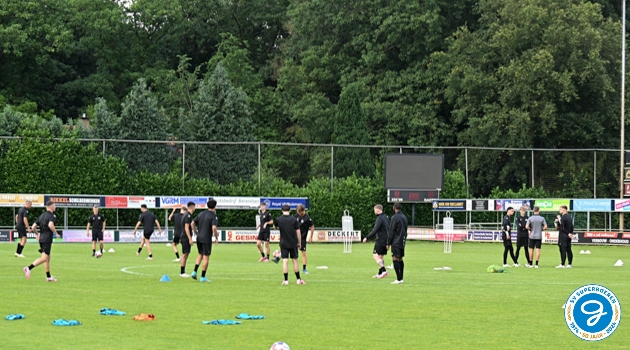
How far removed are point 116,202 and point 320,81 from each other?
27.7m

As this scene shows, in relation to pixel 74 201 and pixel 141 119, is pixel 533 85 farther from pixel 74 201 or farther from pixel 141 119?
pixel 74 201

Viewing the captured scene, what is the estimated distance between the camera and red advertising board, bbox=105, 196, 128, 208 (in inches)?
2117

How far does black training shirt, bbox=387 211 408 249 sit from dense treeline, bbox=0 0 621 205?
35533 millimetres

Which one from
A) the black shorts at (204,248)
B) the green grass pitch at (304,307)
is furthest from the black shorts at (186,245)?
the black shorts at (204,248)

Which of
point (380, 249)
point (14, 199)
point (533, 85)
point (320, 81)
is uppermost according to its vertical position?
point (320, 81)

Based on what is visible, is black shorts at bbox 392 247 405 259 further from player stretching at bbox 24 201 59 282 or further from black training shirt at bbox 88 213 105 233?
black training shirt at bbox 88 213 105 233

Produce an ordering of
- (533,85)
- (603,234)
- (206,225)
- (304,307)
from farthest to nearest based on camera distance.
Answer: (533,85)
(603,234)
(206,225)
(304,307)

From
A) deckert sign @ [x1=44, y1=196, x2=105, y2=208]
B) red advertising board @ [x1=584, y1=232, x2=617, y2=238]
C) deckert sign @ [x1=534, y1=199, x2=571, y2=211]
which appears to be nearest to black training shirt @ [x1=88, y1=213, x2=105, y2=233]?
deckert sign @ [x1=44, y1=196, x2=105, y2=208]

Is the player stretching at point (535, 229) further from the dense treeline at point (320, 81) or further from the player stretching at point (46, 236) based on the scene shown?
the dense treeline at point (320, 81)

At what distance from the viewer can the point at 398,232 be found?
24.7 m

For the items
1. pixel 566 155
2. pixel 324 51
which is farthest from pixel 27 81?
pixel 566 155

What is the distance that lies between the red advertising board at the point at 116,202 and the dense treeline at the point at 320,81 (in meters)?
3.97

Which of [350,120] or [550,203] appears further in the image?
[350,120]

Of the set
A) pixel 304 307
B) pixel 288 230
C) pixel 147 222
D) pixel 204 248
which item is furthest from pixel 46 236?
pixel 147 222
